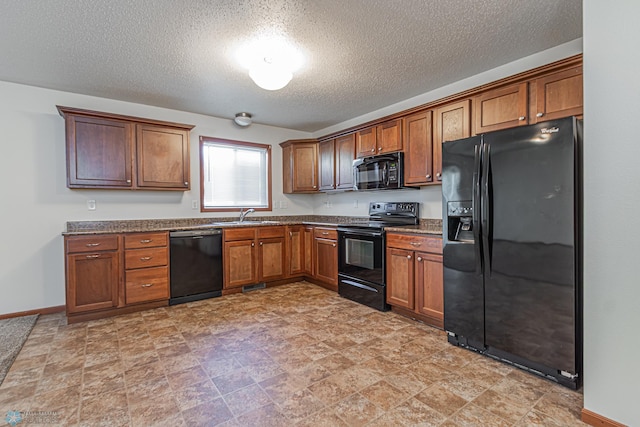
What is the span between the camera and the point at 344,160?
4469mm

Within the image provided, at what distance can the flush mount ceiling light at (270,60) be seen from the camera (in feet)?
8.52

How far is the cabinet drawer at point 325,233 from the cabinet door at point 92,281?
248cm

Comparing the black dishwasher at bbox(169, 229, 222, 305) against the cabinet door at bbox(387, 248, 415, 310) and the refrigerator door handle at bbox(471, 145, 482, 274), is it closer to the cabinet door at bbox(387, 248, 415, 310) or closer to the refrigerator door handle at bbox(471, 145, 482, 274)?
the cabinet door at bbox(387, 248, 415, 310)

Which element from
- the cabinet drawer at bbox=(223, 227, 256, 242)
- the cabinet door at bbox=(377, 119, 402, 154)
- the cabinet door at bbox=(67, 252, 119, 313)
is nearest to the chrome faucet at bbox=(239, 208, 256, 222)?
the cabinet drawer at bbox=(223, 227, 256, 242)

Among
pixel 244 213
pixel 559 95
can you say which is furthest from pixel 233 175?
pixel 559 95

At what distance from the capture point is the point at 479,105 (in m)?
2.87

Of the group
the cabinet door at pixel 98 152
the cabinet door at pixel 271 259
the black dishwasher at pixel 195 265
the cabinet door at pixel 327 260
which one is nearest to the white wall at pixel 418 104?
the cabinet door at pixel 327 260

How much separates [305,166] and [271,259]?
1.62 metres

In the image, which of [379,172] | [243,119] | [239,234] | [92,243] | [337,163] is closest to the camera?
[92,243]

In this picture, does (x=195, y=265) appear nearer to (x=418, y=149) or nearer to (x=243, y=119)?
(x=243, y=119)

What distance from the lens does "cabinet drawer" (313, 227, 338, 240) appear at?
4.18m

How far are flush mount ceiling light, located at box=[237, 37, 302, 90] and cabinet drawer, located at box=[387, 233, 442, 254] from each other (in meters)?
1.93

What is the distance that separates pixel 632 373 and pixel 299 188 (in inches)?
166

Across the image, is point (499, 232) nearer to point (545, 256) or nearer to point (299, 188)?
point (545, 256)
